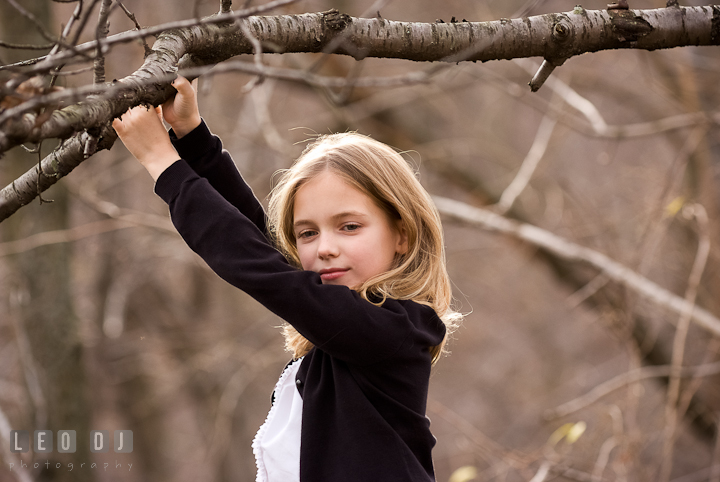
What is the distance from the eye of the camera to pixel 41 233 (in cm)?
383

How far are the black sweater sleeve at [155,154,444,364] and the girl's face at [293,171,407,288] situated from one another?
0.11 metres

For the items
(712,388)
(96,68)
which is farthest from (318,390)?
(712,388)

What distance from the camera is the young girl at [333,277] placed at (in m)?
1.43

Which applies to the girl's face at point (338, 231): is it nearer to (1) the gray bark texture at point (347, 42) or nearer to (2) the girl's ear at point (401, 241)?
(2) the girl's ear at point (401, 241)

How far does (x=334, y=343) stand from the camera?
1.44 metres

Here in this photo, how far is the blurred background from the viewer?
3828mm

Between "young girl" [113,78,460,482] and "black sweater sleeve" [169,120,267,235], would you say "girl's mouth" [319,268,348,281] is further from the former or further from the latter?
"black sweater sleeve" [169,120,267,235]

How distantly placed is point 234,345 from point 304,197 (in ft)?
15.9

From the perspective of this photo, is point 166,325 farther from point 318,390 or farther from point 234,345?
point 318,390

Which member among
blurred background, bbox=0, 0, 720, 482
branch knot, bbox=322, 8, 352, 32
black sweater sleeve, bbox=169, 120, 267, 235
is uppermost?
branch knot, bbox=322, 8, 352, 32

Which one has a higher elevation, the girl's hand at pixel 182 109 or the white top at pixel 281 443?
the girl's hand at pixel 182 109

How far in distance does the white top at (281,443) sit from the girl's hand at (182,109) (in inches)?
29.2

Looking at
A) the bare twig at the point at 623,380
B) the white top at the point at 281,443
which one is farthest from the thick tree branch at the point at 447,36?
the bare twig at the point at 623,380

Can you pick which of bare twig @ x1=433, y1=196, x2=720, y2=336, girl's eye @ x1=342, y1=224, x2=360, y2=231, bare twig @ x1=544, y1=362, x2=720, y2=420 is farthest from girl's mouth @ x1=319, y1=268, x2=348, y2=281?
bare twig @ x1=433, y1=196, x2=720, y2=336
